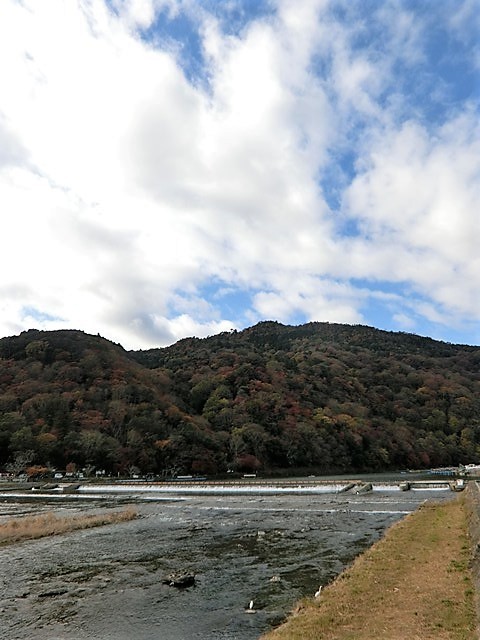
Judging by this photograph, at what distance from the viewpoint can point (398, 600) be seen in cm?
973

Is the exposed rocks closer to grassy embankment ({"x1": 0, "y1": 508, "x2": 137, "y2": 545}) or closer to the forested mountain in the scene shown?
grassy embankment ({"x1": 0, "y1": 508, "x2": 137, "y2": 545})

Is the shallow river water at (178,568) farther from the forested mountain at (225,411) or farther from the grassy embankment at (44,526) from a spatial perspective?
the forested mountain at (225,411)

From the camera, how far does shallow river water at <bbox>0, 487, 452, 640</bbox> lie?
34.5 ft

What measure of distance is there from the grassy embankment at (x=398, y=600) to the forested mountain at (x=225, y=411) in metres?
65.3

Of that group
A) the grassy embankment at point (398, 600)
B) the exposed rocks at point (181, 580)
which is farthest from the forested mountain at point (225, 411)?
the grassy embankment at point (398, 600)

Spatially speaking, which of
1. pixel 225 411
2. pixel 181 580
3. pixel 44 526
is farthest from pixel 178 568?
pixel 225 411

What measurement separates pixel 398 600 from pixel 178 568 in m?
8.87

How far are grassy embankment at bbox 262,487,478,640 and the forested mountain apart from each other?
65.3 metres

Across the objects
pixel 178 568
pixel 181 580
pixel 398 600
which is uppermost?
pixel 398 600

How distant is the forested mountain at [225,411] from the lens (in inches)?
2992

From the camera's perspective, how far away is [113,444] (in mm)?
73938

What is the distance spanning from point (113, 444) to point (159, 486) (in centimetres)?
2366

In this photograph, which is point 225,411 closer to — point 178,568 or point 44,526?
point 44,526

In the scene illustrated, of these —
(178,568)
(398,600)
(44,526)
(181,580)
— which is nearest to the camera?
(398,600)
